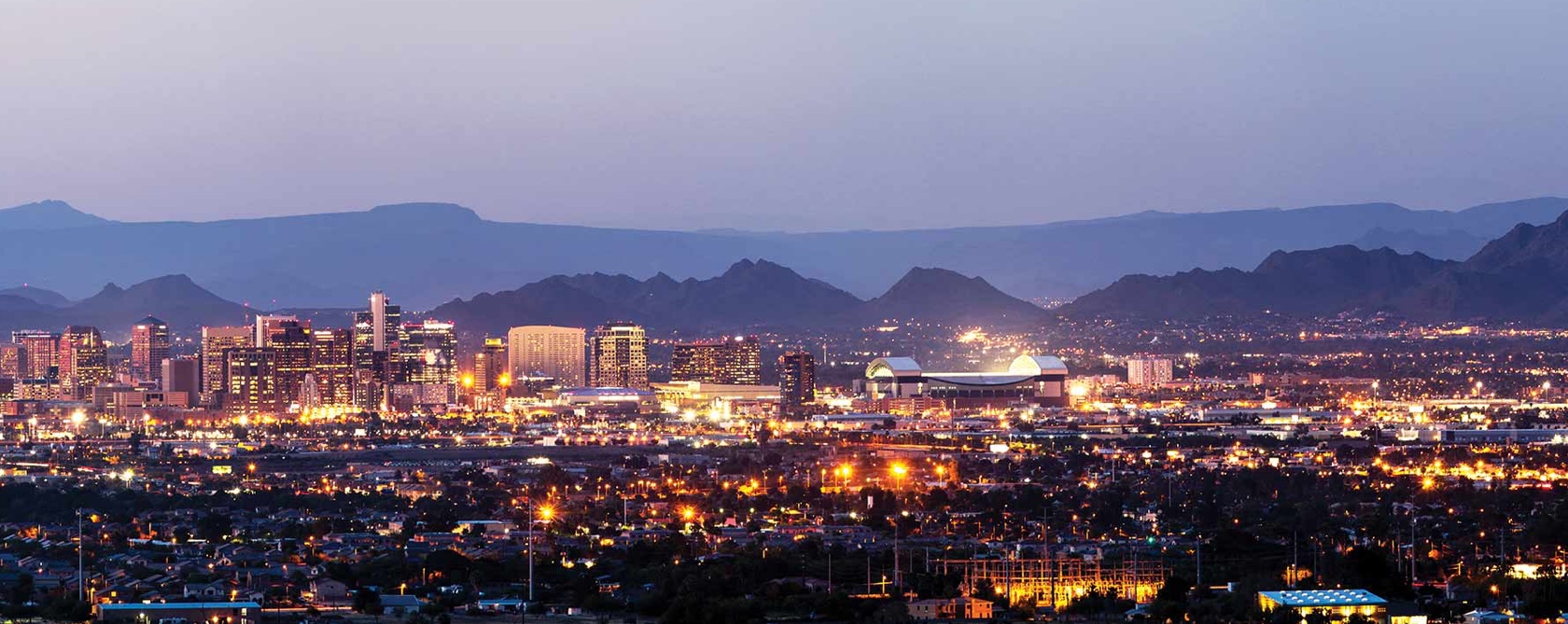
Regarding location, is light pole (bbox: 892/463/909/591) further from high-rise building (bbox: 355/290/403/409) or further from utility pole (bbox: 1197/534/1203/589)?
high-rise building (bbox: 355/290/403/409)

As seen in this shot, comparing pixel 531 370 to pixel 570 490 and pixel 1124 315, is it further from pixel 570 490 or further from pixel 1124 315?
pixel 570 490

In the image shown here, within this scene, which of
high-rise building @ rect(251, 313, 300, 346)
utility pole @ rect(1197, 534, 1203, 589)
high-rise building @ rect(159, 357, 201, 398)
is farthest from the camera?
high-rise building @ rect(251, 313, 300, 346)

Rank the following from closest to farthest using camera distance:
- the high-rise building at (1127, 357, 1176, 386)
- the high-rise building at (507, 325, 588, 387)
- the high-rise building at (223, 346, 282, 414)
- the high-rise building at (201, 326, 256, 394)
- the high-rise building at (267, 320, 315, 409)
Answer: the high-rise building at (223, 346, 282, 414) < the high-rise building at (267, 320, 315, 409) < the high-rise building at (201, 326, 256, 394) < the high-rise building at (1127, 357, 1176, 386) < the high-rise building at (507, 325, 588, 387)

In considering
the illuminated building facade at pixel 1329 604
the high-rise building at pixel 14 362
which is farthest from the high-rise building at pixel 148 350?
the illuminated building facade at pixel 1329 604

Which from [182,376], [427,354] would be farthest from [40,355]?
[427,354]

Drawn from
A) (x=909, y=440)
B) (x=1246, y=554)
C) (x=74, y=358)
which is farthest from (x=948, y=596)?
(x=74, y=358)

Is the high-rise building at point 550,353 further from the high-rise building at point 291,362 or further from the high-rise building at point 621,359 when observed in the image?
the high-rise building at point 291,362

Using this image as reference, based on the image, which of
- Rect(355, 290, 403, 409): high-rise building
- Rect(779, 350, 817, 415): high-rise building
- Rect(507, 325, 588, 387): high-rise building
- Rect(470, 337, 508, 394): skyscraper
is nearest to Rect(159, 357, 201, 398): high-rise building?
Rect(355, 290, 403, 409): high-rise building
